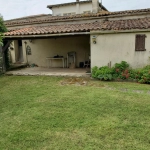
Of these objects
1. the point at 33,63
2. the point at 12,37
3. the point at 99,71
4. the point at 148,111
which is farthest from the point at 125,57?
the point at 33,63

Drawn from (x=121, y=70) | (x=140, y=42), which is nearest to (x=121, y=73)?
(x=121, y=70)

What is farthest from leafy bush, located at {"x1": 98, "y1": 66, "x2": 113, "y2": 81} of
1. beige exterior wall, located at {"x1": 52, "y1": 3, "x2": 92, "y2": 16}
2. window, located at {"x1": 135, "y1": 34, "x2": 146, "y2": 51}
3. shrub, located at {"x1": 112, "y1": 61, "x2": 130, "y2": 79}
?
beige exterior wall, located at {"x1": 52, "y1": 3, "x2": 92, "y2": 16}

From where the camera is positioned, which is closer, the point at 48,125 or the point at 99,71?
the point at 48,125

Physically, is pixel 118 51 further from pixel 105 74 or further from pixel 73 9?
pixel 73 9

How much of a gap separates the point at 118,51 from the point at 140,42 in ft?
4.00

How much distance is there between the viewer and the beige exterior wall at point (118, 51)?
8453 millimetres

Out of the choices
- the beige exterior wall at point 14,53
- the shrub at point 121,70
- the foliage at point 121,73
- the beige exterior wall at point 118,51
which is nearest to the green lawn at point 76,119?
the foliage at point 121,73

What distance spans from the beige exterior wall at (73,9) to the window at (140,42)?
14.5m

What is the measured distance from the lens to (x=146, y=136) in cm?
344

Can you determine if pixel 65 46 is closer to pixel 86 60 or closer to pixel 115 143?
pixel 86 60

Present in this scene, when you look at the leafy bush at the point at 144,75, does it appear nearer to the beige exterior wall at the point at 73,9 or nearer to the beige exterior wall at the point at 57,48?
the beige exterior wall at the point at 57,48

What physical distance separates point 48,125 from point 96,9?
507 inches

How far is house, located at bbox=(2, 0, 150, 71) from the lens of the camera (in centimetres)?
848

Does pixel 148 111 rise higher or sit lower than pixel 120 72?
lower
